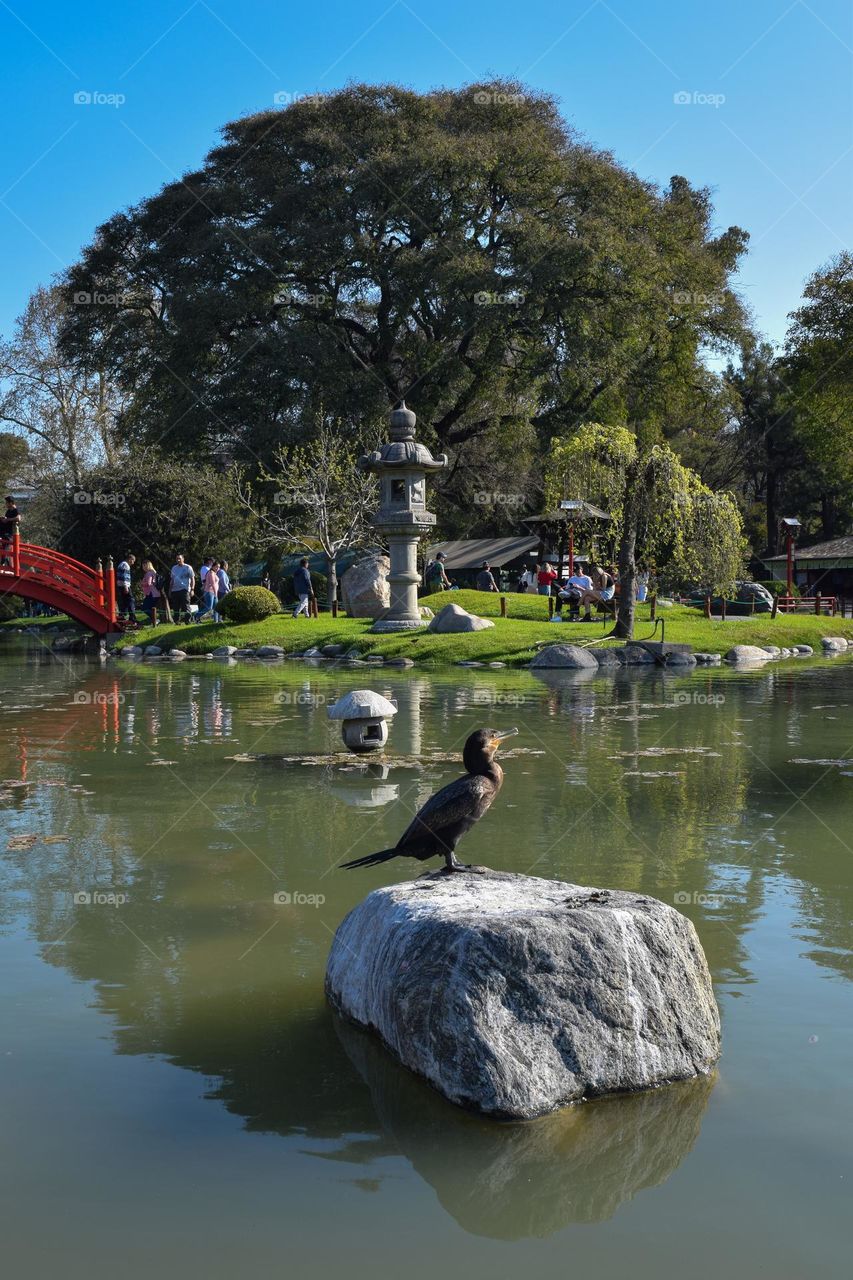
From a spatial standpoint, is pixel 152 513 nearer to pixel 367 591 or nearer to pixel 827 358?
pixel 367 591

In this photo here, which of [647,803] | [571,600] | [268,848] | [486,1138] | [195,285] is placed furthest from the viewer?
[195,285]

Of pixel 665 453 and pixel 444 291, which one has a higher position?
pixel 444 291

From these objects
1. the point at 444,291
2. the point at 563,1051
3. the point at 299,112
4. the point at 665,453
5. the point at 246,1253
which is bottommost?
the point at 246,1253

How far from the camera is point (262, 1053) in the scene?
16.5ft

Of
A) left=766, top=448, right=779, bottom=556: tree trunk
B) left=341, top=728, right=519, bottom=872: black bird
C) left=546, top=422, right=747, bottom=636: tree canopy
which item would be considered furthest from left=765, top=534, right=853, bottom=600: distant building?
left=341, top=728, right=519, bottom=872: black bird

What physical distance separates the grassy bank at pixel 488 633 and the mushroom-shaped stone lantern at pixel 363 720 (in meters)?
11.8

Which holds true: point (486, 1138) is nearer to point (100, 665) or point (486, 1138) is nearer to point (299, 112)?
point (100, 665)

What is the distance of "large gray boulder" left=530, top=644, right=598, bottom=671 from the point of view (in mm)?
23406

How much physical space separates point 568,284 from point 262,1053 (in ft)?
115

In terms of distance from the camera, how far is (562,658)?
77.0ft

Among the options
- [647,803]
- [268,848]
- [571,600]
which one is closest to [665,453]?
[571,600]

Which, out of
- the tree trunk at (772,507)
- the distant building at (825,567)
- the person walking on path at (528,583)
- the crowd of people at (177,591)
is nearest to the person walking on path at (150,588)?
the crowd of people at (177,591)

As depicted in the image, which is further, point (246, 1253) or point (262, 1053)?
point (262, 1053)

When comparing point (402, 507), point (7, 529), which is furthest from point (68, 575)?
point (402, 507)
